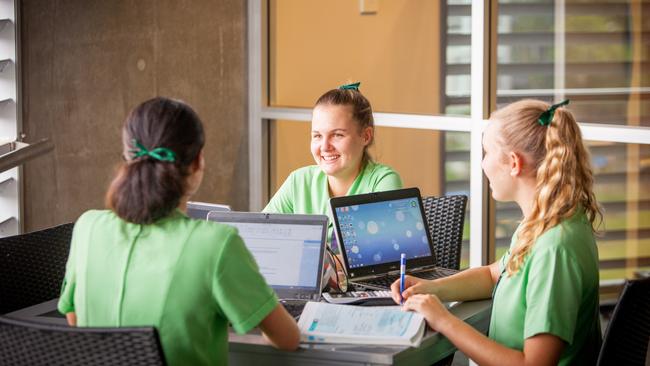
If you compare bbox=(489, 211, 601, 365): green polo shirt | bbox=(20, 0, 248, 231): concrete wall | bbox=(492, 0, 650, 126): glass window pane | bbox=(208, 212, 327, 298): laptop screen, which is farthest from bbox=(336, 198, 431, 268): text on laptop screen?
bbox=(20, 0, 248, 231): concrete wall

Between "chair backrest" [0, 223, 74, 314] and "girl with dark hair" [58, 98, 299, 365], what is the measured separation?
76cm

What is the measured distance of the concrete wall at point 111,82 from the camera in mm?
4227

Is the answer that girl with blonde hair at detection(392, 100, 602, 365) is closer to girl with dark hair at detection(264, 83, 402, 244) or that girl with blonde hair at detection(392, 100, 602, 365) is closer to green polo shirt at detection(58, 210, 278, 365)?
green polo shirt at detection(58, 210, 278, 365)

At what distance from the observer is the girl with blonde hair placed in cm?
216

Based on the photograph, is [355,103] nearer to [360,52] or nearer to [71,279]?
[71,279]

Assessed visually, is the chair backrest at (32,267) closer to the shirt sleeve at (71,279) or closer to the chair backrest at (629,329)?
the shirt sleeve at (71,279)

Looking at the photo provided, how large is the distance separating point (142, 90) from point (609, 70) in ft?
7.18

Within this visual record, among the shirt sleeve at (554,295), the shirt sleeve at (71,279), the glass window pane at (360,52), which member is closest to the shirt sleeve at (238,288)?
the shirt sleeve at (71,279)

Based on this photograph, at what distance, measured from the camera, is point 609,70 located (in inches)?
148

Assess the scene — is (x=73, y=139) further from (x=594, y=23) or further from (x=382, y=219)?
(x=594, y=23)

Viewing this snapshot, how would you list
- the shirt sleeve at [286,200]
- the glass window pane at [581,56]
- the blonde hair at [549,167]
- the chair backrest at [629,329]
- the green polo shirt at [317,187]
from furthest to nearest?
the glass window pane at [581,56] → the shirt sleeve at [286,200] → the green polo shirt at [317,187] → the blonde hair at [549,167] → the chair backrest at [629,329]

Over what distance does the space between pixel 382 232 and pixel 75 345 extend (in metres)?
1.18

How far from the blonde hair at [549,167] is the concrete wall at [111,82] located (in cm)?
259

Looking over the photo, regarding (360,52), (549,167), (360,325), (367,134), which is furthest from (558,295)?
(360,52)
